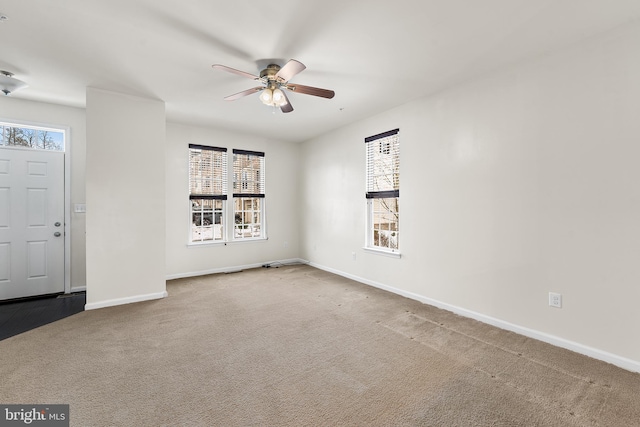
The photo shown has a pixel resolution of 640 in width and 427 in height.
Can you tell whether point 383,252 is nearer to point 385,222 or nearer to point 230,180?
point 385,222

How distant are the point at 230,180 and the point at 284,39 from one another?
3586 millimetres

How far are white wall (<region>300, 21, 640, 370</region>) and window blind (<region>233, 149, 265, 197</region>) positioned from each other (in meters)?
2.99

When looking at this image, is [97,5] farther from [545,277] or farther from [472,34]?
[545,277]

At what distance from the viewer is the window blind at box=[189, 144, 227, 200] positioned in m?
5.29

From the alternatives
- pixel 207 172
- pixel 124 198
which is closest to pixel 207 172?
pixel 207 172

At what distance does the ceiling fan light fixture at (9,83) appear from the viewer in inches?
124

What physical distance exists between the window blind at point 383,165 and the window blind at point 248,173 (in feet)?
8.04

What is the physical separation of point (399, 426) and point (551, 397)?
1153 millimetres

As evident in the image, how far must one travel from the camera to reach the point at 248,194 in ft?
19.4

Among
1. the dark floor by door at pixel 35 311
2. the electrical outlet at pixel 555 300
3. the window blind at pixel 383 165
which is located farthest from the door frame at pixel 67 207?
the electrical outlet at pixel 555 300

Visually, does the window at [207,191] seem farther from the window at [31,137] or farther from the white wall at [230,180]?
the window at [31,137]

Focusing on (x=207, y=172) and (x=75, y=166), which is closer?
(x=75, y=166)

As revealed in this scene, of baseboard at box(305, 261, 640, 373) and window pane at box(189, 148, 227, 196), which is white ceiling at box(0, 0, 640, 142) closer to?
window pane at box(189, 148, 227, 196)

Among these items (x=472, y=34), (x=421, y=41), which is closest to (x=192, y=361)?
(x=421, y=41)
